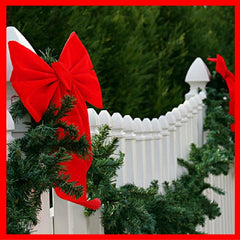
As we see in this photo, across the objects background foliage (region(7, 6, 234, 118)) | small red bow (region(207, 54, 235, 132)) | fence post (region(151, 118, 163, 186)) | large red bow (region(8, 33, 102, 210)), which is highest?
background foliage (region(7, 6, 234, 118))

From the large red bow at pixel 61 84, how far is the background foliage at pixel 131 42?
3.70 ft

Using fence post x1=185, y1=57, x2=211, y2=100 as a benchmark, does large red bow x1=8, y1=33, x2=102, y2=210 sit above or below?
below

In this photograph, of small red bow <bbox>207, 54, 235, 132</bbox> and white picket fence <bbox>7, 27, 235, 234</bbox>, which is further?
small red bow <bbox>207, 54, 235, 132</bbox>

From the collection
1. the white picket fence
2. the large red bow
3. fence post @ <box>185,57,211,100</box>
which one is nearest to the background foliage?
the white picket fence

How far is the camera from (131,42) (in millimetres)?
4949

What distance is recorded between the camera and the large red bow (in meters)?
1.73

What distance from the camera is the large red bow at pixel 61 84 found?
173 centimetres

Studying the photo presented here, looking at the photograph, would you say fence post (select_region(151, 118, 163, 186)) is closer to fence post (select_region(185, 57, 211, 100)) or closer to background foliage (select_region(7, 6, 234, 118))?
background foliage (select_region(7, 6, 234, 118))

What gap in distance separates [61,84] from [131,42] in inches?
125

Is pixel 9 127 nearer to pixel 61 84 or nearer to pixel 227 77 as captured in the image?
pixel 61 84

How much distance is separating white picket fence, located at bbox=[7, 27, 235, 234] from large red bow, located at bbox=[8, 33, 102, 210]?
0.24 ft

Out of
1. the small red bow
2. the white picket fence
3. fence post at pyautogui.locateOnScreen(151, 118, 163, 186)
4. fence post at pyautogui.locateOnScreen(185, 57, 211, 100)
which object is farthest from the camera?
fence post at pyautogui.locateOnScreen(185, 57, 211, 100)

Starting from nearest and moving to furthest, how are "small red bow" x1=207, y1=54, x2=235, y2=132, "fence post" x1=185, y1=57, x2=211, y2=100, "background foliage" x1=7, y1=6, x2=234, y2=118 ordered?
"background foliage" x1=7, y1=6, x2=234, y2=118 → "small red bow" x1=207, y1=54, x2=235, y2=132 → "fence post" x1=185, y1=57, x2=211, y2=100

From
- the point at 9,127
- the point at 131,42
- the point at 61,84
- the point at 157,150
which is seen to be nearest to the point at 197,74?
the point at 131,42
